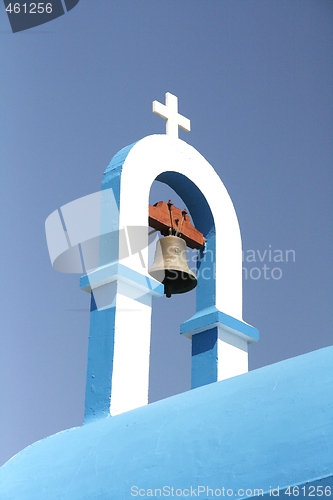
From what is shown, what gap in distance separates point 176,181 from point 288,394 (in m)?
2.73

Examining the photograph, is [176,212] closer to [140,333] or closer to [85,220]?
[85,220]

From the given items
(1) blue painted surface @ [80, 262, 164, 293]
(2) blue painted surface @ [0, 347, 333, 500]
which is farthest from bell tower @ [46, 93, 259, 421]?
(2) blue painted surface @ [0, 347, 333, 500]

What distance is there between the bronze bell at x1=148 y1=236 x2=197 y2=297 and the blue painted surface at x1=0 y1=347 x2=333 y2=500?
5.25ft

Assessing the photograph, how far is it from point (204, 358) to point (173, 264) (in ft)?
2.14

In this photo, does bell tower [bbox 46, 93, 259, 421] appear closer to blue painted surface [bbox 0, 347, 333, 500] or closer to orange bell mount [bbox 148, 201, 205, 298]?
orange bell mount [bbox 148, 201, 205, 298]

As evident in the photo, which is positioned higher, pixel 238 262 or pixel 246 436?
pixel 238 262

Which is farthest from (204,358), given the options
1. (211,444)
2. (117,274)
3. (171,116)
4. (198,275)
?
(211,444)

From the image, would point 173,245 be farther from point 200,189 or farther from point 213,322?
point 213,322

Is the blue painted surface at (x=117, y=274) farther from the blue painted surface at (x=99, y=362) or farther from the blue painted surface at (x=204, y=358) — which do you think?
the blue painted surface at (x=204, y=358)

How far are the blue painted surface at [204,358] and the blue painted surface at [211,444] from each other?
3.71ft

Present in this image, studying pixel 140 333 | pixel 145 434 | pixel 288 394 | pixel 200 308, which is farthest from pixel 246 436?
pixel 200 308

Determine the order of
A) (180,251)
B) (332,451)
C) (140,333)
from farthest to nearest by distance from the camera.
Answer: (180,251) < (140,333) < (332,451)

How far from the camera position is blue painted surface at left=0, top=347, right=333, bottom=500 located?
2.52m

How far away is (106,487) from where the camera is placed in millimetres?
3082
